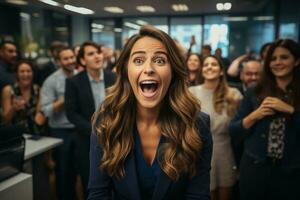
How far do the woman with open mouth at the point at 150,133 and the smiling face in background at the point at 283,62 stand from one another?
65cm

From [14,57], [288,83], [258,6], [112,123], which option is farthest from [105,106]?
[14,57]

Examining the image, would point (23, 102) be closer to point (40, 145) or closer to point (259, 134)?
point (40, 145)

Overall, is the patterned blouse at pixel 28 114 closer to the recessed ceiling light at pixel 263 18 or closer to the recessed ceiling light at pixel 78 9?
the recessed ceiling light at pixel 78 9

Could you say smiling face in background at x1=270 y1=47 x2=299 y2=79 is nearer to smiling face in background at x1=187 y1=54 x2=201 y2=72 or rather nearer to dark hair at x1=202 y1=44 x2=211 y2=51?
dark hair at x1=202 y1=44 x2=211 y2=51

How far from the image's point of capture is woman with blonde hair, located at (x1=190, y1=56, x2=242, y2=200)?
5.89 feet

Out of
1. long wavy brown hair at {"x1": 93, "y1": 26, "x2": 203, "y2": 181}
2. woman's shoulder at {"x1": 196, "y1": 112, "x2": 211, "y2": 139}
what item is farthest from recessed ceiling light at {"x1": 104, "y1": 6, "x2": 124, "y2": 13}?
woman's shoulder at {"x1": 196, "y1": 112, "x2": 211, "y2": 139}

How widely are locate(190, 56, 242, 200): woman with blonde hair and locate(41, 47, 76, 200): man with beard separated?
34.6 inches

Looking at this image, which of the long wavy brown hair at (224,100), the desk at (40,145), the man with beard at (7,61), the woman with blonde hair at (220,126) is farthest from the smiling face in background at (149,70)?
the man with beard at (7,61)

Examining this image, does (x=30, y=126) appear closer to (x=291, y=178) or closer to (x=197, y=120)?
(x=197, y=120)

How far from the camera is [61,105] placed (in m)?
1.89

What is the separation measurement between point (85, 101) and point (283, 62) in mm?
1045

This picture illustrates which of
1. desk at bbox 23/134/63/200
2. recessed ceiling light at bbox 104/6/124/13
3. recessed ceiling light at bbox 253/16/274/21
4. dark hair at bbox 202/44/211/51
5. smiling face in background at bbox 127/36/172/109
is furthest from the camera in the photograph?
desk at bbox 23/134/63/200

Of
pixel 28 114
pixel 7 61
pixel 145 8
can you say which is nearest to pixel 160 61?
pixel 145 8

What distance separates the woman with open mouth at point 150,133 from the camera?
95cm
